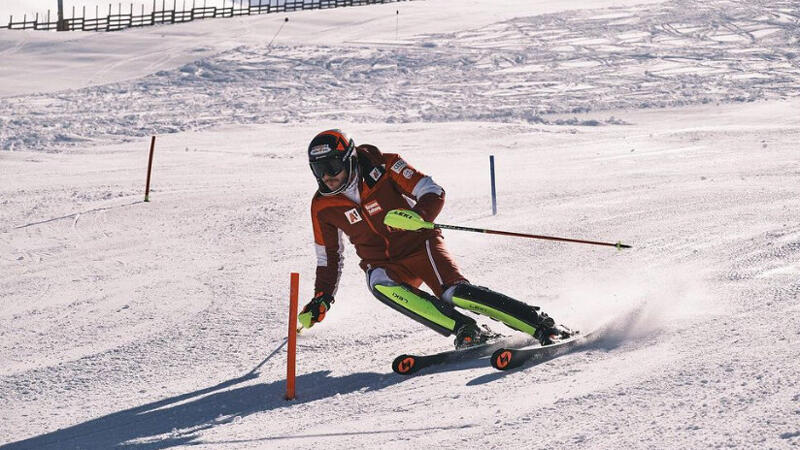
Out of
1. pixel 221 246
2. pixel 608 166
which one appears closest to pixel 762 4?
pixel 608 166

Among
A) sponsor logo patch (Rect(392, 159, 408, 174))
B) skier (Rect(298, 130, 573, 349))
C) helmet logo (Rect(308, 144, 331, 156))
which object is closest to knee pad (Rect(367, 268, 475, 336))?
skier (Rect(298, 130, 573, 349))

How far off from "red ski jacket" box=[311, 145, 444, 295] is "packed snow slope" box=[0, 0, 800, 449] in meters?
0.67

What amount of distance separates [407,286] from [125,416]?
1.90 m

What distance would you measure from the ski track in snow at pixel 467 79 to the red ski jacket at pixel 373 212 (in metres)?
16.7

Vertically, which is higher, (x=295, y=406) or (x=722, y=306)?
(x=722, y=306)

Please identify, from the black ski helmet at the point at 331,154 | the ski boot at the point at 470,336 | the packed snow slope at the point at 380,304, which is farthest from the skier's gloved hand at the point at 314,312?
the ski boot at the point at 470,336

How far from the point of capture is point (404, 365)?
577 cm

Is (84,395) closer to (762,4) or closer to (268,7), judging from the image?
(762,4)

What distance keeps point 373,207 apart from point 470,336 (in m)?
1.07

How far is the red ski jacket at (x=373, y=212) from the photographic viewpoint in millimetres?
6320

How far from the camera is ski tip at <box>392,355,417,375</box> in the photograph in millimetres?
5750

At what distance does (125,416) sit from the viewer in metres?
5.62

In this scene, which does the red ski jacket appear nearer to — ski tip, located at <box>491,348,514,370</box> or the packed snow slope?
the packed snow slope

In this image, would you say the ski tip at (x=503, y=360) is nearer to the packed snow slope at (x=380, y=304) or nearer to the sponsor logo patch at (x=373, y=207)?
the packed snow slope at (x=380, y=304)
